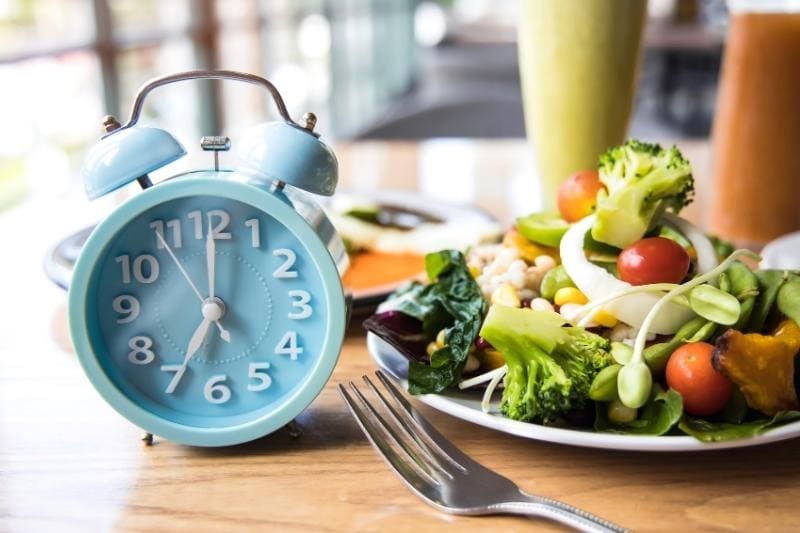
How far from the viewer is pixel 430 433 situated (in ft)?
2.69

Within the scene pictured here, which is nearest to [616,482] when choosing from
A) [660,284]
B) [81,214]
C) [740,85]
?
[660,284]

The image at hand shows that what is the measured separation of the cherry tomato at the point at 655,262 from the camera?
0.83m

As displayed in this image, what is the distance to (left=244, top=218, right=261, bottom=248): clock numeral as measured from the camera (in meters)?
Result: 0.81

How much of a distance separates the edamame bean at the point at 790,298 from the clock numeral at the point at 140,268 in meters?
0.58

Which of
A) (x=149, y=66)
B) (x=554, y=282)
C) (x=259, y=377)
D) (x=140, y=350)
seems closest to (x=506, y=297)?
(x=554, y=282)

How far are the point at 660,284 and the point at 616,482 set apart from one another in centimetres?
18

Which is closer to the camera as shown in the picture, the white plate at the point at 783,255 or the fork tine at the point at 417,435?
the fork tine at the point at 417,435

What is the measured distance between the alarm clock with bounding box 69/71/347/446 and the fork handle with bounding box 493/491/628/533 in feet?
0.71

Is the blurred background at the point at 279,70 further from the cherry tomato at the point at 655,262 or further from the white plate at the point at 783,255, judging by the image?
the cherry tomato at the point at 655,262

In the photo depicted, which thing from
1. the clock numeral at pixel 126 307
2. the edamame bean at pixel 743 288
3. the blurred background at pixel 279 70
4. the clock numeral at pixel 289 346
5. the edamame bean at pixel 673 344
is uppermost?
the edamame bean at pixel 743 288

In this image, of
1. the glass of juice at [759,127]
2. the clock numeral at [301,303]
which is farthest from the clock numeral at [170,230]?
the glass of juice at [759,127]

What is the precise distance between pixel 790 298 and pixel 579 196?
9.9 inches

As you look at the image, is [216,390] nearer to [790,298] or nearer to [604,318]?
[604,318]

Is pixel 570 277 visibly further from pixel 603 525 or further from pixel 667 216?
pixel 603 525
